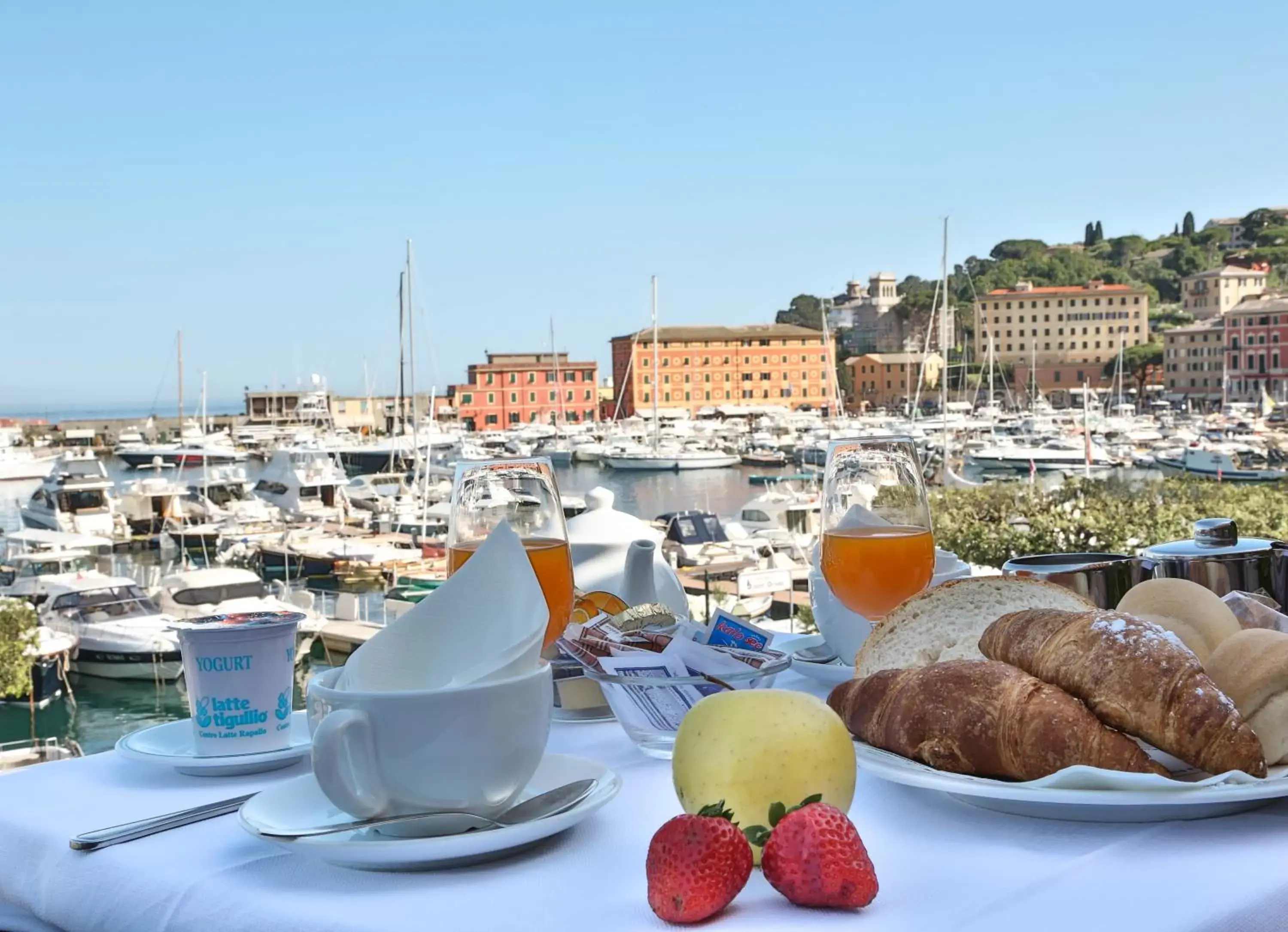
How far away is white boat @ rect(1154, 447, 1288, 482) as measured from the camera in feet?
116

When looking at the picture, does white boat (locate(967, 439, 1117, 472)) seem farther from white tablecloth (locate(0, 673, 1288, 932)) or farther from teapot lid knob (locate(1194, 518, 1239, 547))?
white tablecloth (locate(0, 673, 1288, 932))

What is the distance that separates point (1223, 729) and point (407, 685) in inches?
21.7

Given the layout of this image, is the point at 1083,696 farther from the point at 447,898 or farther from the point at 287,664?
the point at 287,664

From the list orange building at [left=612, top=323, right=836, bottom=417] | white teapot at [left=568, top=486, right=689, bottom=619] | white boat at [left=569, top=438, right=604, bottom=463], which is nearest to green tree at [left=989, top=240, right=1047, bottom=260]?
orange building at [left=612, top=323, right=836, bottom=417]

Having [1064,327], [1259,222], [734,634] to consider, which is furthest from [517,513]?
[1259,222]

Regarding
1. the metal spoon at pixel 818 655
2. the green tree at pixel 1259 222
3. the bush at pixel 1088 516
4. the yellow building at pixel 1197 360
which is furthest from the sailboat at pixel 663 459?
the green tree at pixel 1259 222

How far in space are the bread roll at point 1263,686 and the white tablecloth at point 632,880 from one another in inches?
1.9

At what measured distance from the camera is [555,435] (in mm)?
58219

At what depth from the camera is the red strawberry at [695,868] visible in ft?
2.25

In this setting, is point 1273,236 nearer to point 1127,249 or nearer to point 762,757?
point 1127,249

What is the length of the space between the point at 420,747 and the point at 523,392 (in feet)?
234

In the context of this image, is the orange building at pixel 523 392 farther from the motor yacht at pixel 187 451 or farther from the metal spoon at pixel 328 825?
the metal spoon at pixel 328 825

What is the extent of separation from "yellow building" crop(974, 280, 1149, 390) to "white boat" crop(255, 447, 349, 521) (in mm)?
62006

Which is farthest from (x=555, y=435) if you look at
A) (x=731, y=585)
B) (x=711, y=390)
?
(x=731, y=585)
